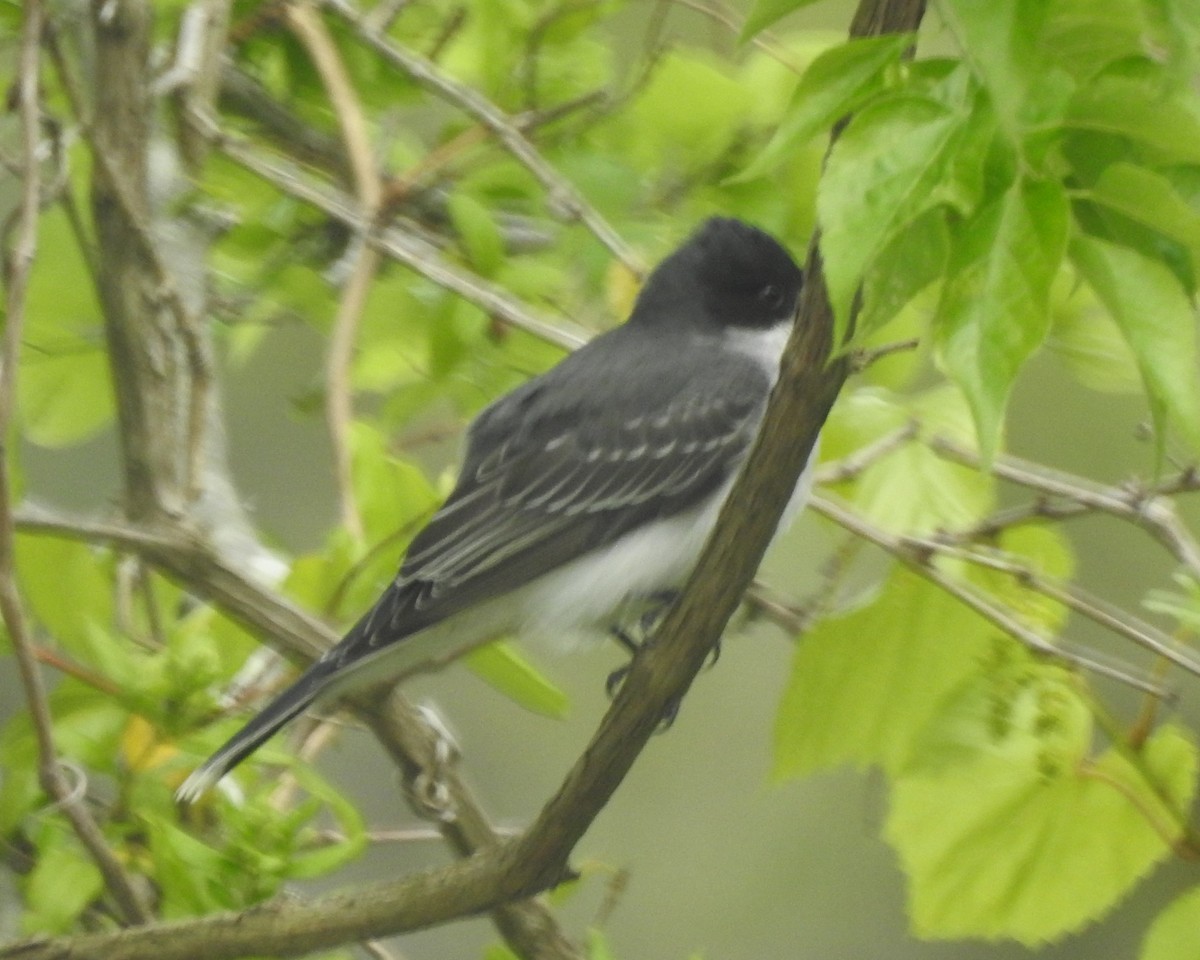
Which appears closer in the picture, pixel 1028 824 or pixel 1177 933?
pixel 1177 933

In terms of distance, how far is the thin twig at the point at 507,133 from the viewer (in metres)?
1.59

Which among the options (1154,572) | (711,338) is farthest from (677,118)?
(1154,572)

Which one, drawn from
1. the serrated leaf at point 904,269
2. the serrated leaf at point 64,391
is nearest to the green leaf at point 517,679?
the serrated leaf at point 64,391

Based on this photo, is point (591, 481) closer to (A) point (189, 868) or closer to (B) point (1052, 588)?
(B) point (1052, 588)

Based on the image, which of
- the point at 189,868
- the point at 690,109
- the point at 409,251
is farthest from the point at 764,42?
the point at 189,868

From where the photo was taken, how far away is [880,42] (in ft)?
2.47

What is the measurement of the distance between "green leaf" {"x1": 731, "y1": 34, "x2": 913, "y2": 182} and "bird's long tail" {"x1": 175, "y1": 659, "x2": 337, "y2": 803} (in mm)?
730

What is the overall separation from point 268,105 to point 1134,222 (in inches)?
53.7

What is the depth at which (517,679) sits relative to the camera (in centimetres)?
148

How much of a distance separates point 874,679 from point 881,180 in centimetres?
72

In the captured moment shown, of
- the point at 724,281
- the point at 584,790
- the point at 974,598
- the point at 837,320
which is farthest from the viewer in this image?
the point at 724,281

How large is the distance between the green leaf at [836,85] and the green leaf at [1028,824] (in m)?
0.69

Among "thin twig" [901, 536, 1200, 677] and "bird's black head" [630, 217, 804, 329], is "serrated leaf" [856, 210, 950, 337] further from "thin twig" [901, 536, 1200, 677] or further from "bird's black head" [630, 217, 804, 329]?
"bird's black head" [630, 217, 804, 329]

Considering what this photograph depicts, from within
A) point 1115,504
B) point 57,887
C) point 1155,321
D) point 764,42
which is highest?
point 764,42
